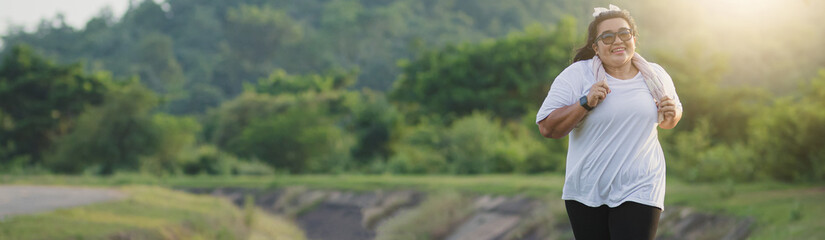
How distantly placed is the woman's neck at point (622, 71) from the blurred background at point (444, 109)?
16.4 inches

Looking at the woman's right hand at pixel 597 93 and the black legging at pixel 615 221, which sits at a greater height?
the woman's right hand at pixel 597 93

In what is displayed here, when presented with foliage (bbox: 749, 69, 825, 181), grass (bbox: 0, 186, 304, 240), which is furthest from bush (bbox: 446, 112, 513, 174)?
foliage (bbox: 749, 69, 825, 181)

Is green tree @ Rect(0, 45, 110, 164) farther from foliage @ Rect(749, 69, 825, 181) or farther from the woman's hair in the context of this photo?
the woman's hair

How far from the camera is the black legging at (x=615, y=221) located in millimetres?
3951

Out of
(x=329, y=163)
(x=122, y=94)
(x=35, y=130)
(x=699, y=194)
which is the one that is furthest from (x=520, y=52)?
(x=699, y=194)

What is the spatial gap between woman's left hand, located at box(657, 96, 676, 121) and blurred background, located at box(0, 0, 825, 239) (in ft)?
2.17

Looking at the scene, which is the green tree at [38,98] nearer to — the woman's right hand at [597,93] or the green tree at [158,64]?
the green tree at [158,64]

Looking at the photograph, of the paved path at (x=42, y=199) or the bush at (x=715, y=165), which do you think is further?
the bush at (x=715, y=165)

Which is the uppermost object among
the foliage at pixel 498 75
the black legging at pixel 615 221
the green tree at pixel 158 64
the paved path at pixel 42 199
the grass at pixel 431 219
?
the green tree at pixel 158 64

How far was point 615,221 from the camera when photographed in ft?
13.1

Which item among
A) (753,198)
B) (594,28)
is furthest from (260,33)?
(594,28)

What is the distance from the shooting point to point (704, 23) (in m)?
41.2

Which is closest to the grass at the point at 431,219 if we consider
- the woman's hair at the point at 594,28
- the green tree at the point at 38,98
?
the woman's hair at the point at 594,28

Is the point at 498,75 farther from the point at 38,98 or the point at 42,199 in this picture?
the point at 42,199
